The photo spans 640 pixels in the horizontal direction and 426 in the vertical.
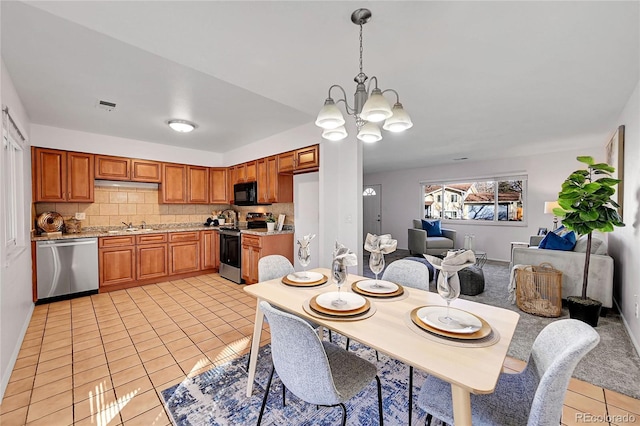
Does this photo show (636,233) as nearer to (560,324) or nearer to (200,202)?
(560,324)

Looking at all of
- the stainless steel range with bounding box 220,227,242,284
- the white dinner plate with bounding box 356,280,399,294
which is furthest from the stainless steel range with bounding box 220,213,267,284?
the white dinner plate with bounding box 356,280,399,294

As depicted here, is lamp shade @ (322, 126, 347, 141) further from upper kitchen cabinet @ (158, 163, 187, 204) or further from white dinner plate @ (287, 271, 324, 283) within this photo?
upper kitchen cabinet @ (158, 163, 187, 204)

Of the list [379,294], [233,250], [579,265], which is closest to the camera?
[379,294]

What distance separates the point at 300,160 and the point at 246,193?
4.89 feet

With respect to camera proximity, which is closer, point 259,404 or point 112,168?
point 259,404

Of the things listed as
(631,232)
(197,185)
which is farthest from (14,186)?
(631,232)

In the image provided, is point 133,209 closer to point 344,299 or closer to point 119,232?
point 119,232

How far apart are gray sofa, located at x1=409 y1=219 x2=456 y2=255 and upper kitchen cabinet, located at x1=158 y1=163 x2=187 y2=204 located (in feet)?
15.8

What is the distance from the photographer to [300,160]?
367 centimetres

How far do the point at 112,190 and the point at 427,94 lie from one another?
480 cm

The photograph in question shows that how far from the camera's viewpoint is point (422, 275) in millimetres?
1957

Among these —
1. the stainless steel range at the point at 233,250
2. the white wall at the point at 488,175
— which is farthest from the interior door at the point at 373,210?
the stainless steel range at the point at 233,250

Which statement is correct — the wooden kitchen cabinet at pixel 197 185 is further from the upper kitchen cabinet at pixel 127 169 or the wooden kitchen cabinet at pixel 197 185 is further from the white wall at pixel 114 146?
the upper kitchen cabinet at pixel 127 169

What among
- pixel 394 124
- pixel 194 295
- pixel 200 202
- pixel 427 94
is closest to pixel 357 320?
pixel 394 124
